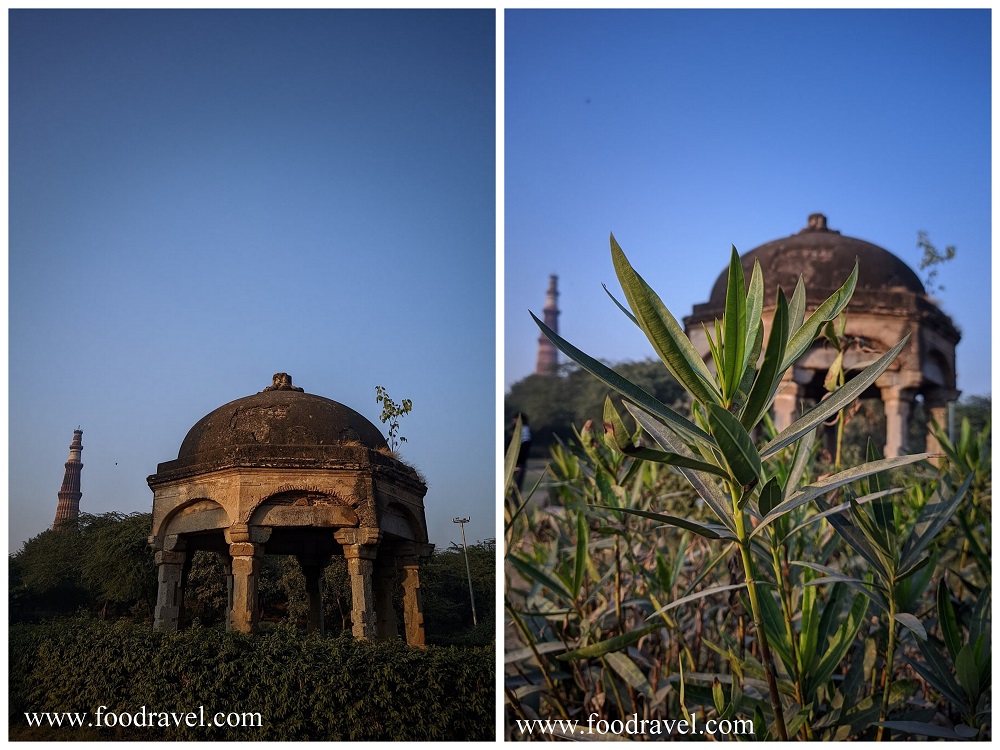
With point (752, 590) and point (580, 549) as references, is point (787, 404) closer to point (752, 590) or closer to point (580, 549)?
point (580, 549)

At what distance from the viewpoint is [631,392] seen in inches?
79.2

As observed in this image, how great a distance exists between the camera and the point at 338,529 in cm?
405

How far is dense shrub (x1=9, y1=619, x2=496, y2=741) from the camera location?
3.79 m

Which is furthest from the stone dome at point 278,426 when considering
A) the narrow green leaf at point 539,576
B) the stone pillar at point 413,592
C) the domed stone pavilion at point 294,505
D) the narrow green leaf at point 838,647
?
the narrow green leaf at point 838,647

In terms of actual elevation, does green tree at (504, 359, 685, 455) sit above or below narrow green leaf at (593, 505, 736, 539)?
above

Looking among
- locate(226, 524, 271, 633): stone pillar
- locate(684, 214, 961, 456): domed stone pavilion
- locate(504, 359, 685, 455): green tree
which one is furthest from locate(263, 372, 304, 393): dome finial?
locate(684, 214, 961, 456): domed stone pavilion

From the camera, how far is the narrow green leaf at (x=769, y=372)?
1.96 metres

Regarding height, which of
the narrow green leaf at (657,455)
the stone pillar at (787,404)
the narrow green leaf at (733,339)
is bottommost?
the narrow green leaf at (657,455)

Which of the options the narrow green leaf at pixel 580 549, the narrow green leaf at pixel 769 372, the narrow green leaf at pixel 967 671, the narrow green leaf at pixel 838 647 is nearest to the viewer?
the narrow green leaf at pixel 769 372

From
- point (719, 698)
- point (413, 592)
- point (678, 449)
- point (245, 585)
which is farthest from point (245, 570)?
point (678, 449)

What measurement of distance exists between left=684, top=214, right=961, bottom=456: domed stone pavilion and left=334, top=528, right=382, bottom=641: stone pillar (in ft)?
6.02

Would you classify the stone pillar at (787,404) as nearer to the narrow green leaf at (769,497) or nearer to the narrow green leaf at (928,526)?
the narrow green leaf at (928,526)

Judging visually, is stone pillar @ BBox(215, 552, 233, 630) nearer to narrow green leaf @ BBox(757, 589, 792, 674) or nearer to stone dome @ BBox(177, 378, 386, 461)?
stone dome @ BBox(177, 378, 386, 461)

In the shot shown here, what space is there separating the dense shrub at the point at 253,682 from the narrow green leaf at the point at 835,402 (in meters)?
2.11
